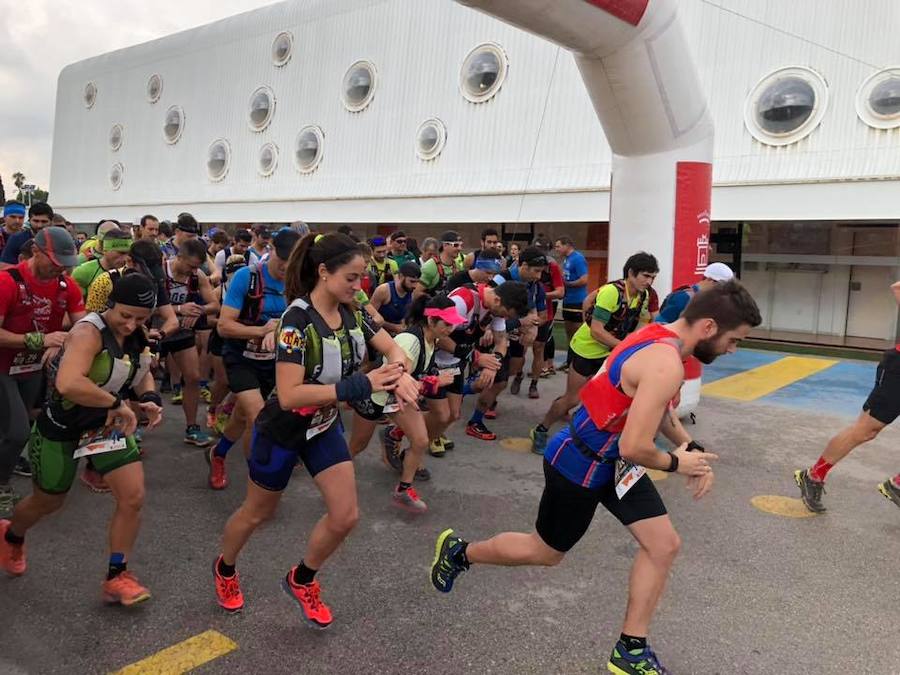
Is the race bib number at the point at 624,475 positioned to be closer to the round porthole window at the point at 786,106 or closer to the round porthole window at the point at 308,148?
the round porthole window at the point at 786,106

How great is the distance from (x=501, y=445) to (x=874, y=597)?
3335mm

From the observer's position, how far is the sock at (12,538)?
145 inches

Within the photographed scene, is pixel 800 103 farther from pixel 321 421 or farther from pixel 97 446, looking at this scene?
pixel 97 446

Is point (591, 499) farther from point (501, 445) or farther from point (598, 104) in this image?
point (598, 104)

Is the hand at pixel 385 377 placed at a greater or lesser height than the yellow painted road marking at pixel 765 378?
greater

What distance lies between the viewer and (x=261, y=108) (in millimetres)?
25312

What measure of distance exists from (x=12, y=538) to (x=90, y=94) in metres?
37.5

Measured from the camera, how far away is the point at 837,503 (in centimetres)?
517

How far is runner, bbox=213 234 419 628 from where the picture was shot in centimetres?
294

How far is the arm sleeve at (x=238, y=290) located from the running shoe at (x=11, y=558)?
6.39 ft

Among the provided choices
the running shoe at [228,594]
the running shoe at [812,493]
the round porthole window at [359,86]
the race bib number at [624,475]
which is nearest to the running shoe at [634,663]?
the race bib number at [624,475]

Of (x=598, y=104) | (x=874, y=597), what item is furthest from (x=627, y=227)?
(x=874, y=597)

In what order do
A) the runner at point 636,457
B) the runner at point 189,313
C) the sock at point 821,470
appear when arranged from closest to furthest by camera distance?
1. the runner at point 636,457
2. the sock at point 821,470
3. the runner at point 189,313

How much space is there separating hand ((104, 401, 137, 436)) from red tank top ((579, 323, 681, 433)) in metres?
2.18
